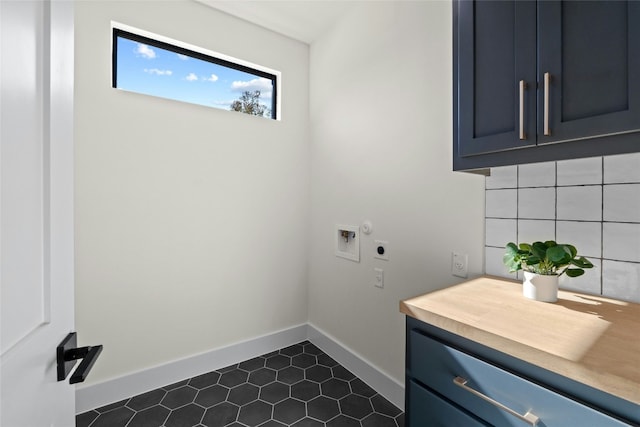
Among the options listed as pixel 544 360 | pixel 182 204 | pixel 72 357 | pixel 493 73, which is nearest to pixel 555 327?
→ pixel 544 360

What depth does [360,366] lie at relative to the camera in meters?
2.01

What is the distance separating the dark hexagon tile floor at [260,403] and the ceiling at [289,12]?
267 centimetres

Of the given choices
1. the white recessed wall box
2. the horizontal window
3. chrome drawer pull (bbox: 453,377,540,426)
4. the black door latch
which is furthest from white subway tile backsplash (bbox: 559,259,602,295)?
the horizontal window

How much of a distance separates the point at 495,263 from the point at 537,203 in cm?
32

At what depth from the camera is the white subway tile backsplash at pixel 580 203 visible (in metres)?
1.06

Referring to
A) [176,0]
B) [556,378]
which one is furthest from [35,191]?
[176,0]

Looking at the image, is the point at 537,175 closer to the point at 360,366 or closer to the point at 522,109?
the point at 522,109

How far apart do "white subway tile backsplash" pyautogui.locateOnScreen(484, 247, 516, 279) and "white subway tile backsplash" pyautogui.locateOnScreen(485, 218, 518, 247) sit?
32 millimetres

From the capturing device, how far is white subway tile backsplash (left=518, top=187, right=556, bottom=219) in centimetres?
117

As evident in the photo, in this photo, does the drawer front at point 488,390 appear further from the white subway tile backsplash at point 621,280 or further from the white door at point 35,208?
the white door at point 35,208

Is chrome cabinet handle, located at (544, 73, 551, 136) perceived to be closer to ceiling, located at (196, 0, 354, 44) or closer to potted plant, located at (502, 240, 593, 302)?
potted plant, located at (502, 240, 593, 302)

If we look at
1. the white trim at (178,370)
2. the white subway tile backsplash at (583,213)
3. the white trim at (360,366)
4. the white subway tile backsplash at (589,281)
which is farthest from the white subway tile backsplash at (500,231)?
Answer: the white trim at (178,370)

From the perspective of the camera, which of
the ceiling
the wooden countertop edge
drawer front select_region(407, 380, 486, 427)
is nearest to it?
the wooden countertop edge

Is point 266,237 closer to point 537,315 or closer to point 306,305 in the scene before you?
point 306,305
